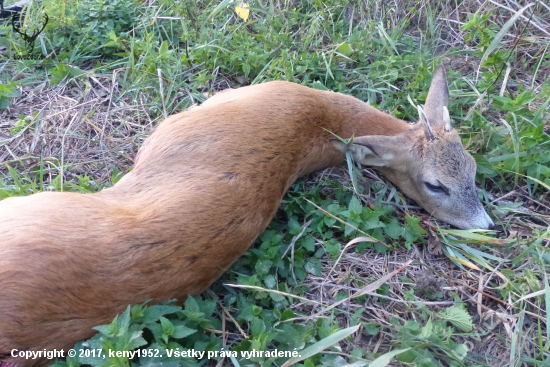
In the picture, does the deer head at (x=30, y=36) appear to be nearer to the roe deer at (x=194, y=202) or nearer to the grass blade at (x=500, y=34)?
the roe deer at (x=194, y=202)

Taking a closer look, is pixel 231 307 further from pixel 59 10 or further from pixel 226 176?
pixel 59 10

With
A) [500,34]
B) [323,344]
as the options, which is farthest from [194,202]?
[500,34]

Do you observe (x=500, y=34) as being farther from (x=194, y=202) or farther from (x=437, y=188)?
(x=194, y=202)

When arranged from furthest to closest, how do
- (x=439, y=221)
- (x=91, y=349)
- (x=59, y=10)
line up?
(x=59, y=10), (x=439, y=221), (x=91, y=349)

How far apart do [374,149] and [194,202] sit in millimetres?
1571

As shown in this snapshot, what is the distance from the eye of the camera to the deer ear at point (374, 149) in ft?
13.3

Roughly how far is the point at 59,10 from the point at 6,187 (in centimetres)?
209

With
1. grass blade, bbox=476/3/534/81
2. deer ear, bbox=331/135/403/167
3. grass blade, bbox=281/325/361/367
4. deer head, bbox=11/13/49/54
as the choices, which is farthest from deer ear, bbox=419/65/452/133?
deer head, bbox=11/13/49/54

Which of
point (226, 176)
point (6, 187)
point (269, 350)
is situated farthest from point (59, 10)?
point (269, 350)


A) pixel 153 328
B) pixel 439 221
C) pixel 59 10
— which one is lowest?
pixel 439 221

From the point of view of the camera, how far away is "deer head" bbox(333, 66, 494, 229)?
4.02m

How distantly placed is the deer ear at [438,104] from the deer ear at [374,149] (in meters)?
0.34

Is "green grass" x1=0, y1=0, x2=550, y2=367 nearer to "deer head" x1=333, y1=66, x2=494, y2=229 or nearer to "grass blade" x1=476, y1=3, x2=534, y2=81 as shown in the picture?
"grass blade" x1=476, y1=3, x2=534, y2=81

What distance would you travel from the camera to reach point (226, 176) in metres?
→ 3.32
